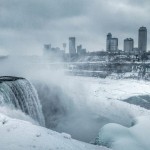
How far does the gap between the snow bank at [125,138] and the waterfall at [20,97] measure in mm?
6117

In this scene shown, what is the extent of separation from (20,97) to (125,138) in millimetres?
8335

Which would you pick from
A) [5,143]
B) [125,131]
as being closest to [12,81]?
[125,131]

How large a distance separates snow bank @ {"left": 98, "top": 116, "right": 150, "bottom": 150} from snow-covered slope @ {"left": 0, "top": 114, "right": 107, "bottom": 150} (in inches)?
115

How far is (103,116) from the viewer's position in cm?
2552

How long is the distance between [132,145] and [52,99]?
16.7 m

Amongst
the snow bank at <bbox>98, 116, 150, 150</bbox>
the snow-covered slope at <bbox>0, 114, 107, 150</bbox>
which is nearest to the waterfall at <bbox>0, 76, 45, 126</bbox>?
the snow-covered slope at <bbox>0, 114, 107, 150</bbox>

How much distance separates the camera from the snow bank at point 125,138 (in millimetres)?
14078

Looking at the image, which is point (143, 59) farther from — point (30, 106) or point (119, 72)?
point (30, 106)

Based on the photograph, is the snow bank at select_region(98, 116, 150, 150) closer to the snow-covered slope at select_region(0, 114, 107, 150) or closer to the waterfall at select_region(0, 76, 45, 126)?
the snow-covered slope at select_region(0, 114, 107, 150)

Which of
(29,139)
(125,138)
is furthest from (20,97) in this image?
(29,139)

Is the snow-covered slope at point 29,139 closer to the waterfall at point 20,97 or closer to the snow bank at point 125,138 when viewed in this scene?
the snow bank at point 125,138

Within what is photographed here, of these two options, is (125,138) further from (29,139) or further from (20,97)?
(20,97)

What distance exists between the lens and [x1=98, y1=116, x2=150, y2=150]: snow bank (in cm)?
1408

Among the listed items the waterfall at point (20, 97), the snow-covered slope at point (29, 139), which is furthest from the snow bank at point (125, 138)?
the waterfall at point (20, 97)
